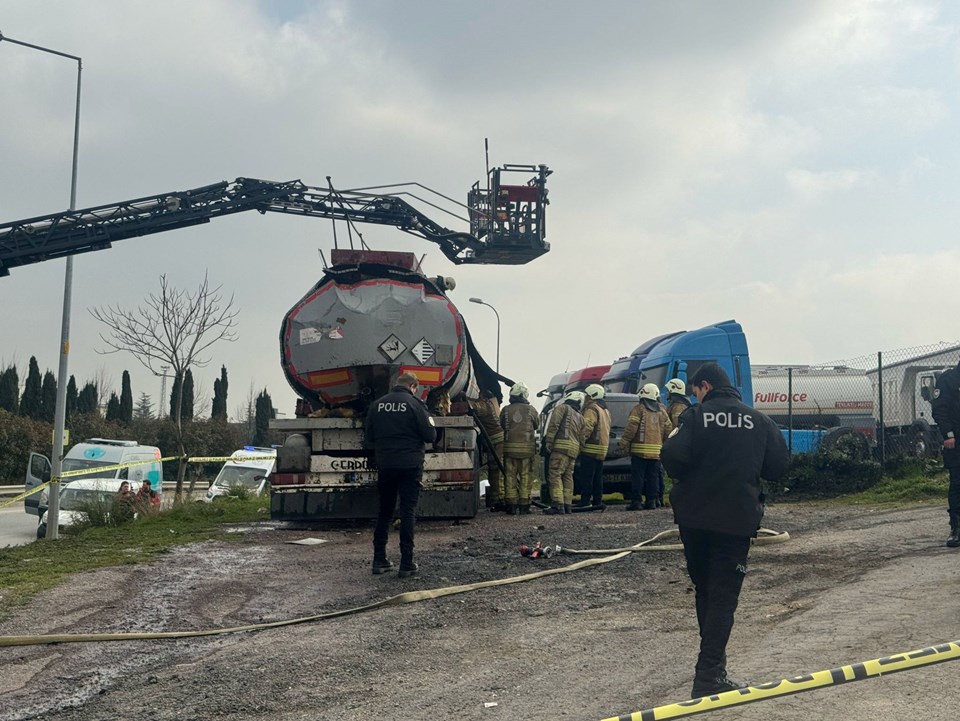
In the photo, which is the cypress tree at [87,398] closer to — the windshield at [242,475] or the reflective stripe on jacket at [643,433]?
the windshield at [242,475]

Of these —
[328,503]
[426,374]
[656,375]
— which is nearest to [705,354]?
[656,375]

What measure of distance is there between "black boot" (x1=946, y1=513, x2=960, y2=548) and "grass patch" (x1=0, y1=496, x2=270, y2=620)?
7.90 m

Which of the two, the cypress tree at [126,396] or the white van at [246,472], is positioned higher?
the cypress tree at [126,396]

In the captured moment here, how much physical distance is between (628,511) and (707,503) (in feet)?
32.1

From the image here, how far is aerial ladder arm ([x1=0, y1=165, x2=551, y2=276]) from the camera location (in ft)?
51.2

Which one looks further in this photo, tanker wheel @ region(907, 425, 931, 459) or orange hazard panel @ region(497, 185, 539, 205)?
orange hazard panel @ region(497, 185, 539, 205)

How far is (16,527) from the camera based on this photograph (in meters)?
23.1

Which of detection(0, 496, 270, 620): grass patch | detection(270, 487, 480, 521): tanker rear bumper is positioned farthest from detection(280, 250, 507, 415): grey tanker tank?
detection(0, 496, 270, 620): grass patch

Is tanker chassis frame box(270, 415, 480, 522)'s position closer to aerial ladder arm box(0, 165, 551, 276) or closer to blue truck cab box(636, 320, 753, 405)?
aerial ladder arm box(0, 165, 551, 276)

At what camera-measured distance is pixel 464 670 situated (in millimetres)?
5832

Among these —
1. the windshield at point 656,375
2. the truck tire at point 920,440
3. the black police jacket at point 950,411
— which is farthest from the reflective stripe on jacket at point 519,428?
the truck tire at point 920,440

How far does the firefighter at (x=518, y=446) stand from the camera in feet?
48.9

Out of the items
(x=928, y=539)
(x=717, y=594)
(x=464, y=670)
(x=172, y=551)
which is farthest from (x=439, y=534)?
(x=717, y=594)

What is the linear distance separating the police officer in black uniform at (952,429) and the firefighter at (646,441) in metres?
6.23
